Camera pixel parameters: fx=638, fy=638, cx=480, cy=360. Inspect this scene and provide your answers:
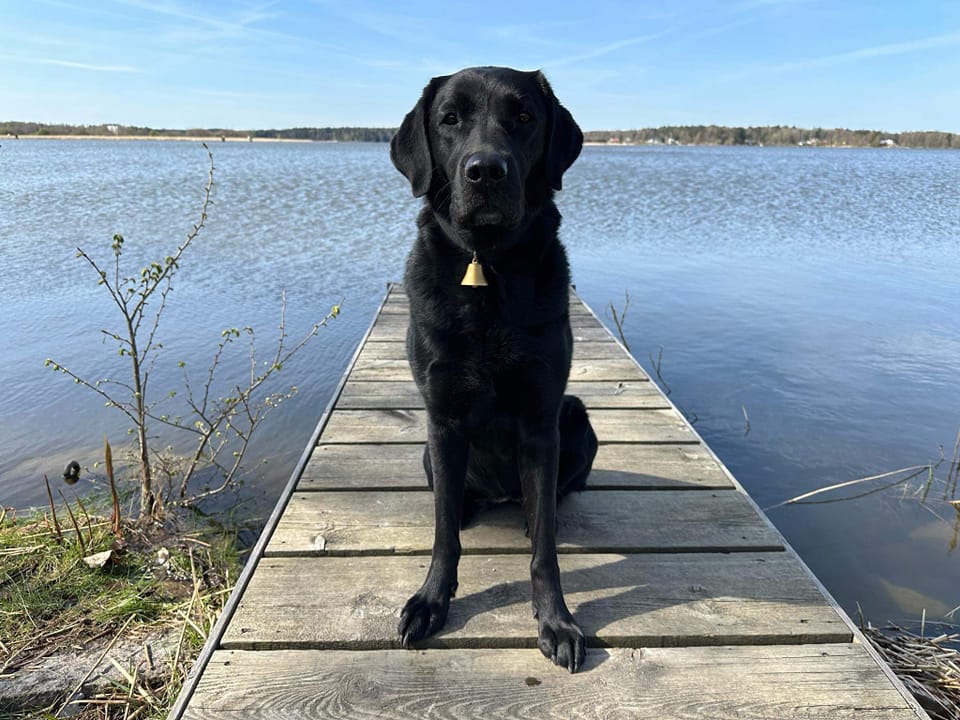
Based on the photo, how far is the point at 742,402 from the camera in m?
5.71

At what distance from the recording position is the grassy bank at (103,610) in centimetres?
219

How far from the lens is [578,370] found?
480 cm

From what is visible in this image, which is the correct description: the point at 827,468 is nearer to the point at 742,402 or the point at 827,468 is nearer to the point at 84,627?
the point at 742,402

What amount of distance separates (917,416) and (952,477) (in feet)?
3.50

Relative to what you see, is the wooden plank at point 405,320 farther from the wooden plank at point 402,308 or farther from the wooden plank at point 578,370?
the wooden plank at point 578,370

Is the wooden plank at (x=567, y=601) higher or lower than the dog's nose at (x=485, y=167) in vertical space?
lower

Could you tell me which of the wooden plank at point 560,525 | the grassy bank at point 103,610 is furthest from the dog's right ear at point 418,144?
the grassy bank at point 103,610

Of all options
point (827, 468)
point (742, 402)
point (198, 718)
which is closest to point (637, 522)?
point (198, 718)

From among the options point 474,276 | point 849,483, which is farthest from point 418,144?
point 849,483

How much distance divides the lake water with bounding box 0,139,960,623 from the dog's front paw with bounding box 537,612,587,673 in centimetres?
224

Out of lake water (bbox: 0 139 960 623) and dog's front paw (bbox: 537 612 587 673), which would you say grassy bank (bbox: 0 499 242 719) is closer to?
lake water (bbox: 0 139 960 623)

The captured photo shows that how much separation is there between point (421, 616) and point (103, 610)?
1.61 m

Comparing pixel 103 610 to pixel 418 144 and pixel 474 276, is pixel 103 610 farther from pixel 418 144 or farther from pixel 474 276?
pixel 418 144

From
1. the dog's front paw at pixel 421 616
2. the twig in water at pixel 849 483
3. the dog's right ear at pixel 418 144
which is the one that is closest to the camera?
the dog's front paw at pixel 421 616
